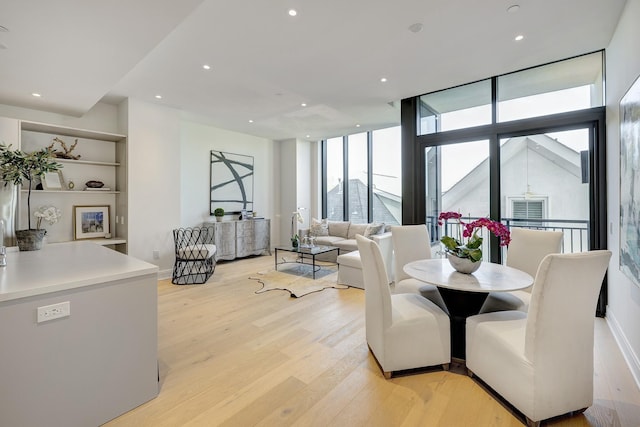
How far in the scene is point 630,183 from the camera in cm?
217

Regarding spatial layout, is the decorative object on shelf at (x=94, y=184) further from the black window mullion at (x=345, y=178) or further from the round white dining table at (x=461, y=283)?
the black window mullion at (x=345, y=178)

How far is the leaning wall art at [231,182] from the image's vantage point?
6.19 m

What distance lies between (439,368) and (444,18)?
293cm

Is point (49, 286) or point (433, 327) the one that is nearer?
point (49, 286)

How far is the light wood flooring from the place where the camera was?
170 cm

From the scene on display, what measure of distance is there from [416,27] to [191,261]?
4.48m

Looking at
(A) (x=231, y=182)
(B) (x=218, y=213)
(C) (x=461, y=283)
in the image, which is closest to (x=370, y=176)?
(A) (x=231, y=182)

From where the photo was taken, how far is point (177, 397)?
6.17ft

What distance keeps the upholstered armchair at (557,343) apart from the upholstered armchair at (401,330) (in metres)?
0.48

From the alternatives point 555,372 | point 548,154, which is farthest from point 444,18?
point 555,372

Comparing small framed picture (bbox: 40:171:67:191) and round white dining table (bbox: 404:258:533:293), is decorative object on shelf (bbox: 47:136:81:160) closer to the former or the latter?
small framed picture (bbox: 40:171:67:191)

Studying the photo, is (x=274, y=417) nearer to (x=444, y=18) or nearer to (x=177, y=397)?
(x=177, y=397)


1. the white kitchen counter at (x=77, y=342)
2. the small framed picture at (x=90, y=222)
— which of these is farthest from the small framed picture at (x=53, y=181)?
the white kitchen counter at (x=77, y=342)

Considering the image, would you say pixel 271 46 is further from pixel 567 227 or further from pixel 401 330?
pixel 567 227
